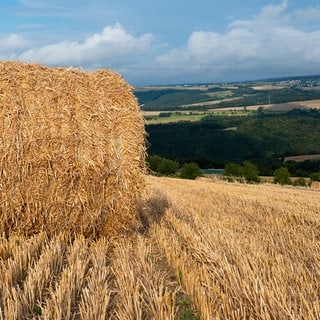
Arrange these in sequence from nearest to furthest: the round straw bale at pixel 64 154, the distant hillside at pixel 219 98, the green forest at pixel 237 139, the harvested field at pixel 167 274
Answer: the harvested field at pixel 167 274 → the round straw bale at pixel 64 154 → the green forest at pixel 237 139 → the distant hillside at pixel 219 98

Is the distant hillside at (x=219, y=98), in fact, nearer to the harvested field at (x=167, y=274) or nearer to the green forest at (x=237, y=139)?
the green forest at (x=237, y=139)

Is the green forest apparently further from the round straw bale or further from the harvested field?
the round straw bale

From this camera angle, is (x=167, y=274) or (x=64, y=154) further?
(x=64, y=154)

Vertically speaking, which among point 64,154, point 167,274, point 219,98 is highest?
point 64,154

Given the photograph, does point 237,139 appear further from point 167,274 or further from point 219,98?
point 219,98

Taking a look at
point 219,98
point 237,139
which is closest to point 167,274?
point 237,139

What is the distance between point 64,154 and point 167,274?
7.39 ft

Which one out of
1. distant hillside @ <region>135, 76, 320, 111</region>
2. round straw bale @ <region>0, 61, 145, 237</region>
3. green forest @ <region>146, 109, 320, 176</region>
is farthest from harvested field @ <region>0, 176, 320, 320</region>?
distant hillside @ <region>135, 76, 320, 111</region>

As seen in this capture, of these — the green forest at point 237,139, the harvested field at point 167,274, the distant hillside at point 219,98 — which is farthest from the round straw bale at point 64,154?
the distant hillside at point 219,98

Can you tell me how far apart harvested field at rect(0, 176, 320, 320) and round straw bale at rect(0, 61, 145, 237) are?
344 mm

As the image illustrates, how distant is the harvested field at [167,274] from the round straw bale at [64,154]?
13.5 inches

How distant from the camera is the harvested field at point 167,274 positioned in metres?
4.11

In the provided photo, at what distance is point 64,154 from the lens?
6445 mm

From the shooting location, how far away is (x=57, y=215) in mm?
6586
